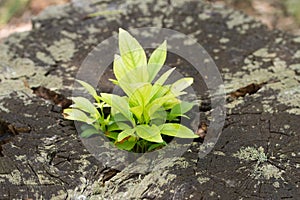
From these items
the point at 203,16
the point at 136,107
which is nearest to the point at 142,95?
the point at 136,107

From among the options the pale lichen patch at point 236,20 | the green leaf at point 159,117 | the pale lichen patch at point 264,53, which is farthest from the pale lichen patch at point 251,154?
the pale lichen patch at point 236,20

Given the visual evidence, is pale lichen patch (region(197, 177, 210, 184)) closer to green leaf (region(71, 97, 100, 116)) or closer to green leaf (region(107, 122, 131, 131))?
green leaf (region(107, 122, 131, 131))

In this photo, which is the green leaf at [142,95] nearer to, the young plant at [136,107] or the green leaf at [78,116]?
the young plant at [136,107]

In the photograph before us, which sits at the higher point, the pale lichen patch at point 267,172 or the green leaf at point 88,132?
the green leaf at point 88,132

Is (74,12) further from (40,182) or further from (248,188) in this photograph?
(248,188)

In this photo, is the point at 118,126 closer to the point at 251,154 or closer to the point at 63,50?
the point at 251,154

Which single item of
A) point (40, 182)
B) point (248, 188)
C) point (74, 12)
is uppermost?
point (74, 12)

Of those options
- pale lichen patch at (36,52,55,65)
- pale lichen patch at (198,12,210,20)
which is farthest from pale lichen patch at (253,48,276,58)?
pale lichen patch at (36,52,55,65)

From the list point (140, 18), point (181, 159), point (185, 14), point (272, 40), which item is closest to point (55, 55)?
point (140, 18)
